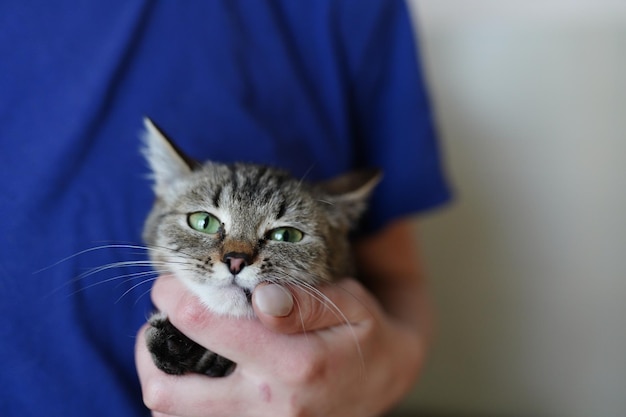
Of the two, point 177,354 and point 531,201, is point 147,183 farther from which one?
point 531,201

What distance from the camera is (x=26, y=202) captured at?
0.83 meters

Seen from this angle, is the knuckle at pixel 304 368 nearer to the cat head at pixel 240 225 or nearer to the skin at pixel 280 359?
the skin at pixel 280 359

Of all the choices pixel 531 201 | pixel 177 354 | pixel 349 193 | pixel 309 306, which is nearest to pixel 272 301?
pixel 309 306

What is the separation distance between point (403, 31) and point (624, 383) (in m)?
1.27

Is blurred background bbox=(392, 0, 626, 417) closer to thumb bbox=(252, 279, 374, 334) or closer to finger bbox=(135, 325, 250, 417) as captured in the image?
thumb bbox=(252, 279, 374, 334)

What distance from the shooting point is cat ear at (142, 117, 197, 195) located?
0.90 m

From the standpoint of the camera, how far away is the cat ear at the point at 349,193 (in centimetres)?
102

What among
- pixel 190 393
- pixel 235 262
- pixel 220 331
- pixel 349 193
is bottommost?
pixel 190 393

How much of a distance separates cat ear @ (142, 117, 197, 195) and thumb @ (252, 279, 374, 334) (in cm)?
32

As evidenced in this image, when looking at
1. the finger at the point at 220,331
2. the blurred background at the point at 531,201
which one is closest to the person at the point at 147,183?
the finger at the point at 220,331

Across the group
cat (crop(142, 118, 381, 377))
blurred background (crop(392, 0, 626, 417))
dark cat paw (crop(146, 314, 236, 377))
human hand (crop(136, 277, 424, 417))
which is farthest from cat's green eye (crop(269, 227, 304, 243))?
blurred background (crop(392, 0, 626, 417))

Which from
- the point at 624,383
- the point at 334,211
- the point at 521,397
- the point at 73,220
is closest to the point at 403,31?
the point at 334,211

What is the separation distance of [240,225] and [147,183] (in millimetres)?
259

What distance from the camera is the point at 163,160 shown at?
95 cm
